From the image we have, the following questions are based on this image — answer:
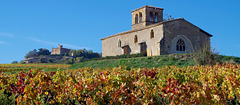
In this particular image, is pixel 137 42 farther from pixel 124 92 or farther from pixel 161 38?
pixel 124 92

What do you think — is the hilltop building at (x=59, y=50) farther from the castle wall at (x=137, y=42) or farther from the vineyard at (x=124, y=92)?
the vineyard at (x=124, y=92)

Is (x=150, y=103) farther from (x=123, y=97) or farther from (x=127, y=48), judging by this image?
(x=127, y=48)

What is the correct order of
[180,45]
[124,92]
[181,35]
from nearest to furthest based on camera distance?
1. [124,92]
2. [181,35]
3. [180,45]

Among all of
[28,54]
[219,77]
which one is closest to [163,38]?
[219,77]

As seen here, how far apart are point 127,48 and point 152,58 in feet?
34.0

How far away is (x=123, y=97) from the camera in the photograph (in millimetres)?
4883

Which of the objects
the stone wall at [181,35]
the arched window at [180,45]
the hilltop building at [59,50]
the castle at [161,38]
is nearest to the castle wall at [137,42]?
the castle at [161,38]

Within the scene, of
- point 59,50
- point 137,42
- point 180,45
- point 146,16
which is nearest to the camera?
point 180,45

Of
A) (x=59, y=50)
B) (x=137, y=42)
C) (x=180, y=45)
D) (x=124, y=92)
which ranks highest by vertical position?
(x=59, y=50)

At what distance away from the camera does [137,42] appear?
3616cm

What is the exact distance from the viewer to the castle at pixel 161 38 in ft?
104

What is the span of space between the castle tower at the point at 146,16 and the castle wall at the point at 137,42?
411 cm

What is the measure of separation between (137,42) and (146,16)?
242 inches

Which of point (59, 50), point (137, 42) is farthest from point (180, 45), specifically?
point (59, 50)
